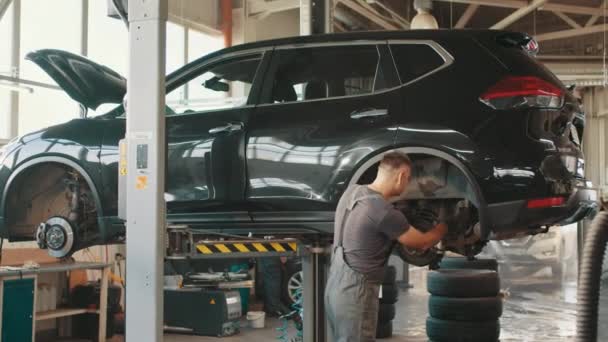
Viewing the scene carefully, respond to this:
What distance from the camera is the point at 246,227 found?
13.3ft

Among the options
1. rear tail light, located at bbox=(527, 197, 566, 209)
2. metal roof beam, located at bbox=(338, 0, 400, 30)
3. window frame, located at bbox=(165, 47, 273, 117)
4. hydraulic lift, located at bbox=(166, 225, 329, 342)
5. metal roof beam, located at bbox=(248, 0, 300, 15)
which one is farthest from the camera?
metal roof beam, located at bbox=(248, 0, 300, 15)

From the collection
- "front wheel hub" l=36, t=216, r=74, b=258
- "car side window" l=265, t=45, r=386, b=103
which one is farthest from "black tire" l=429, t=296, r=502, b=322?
"front wheel hub" l=36, t=216, r=74, b=258

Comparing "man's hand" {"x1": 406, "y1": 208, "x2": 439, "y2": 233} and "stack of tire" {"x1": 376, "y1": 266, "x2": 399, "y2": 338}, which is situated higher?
"man's hand" {"x1": 406, "y1": 208, "x2": 439, "y2": 233}

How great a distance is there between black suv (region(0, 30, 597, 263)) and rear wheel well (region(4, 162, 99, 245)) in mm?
18

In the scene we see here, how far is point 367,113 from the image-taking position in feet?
12.2

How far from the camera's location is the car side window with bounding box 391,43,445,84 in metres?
3.72

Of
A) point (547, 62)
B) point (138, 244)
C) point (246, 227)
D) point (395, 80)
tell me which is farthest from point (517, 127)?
point (547, 62)

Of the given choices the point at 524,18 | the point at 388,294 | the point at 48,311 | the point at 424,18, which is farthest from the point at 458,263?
the point at 524,18

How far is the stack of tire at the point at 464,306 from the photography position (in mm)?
5840

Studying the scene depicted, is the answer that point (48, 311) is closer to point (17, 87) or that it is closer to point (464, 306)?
point (17, 87)

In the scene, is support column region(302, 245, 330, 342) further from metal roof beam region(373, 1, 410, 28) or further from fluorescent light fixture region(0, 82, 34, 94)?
metal roof beam region(373, 1, 410, 28)

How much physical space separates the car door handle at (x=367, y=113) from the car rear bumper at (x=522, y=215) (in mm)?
711

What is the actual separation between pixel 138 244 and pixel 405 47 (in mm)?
1706

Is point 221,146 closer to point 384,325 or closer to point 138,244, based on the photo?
point 138,244
